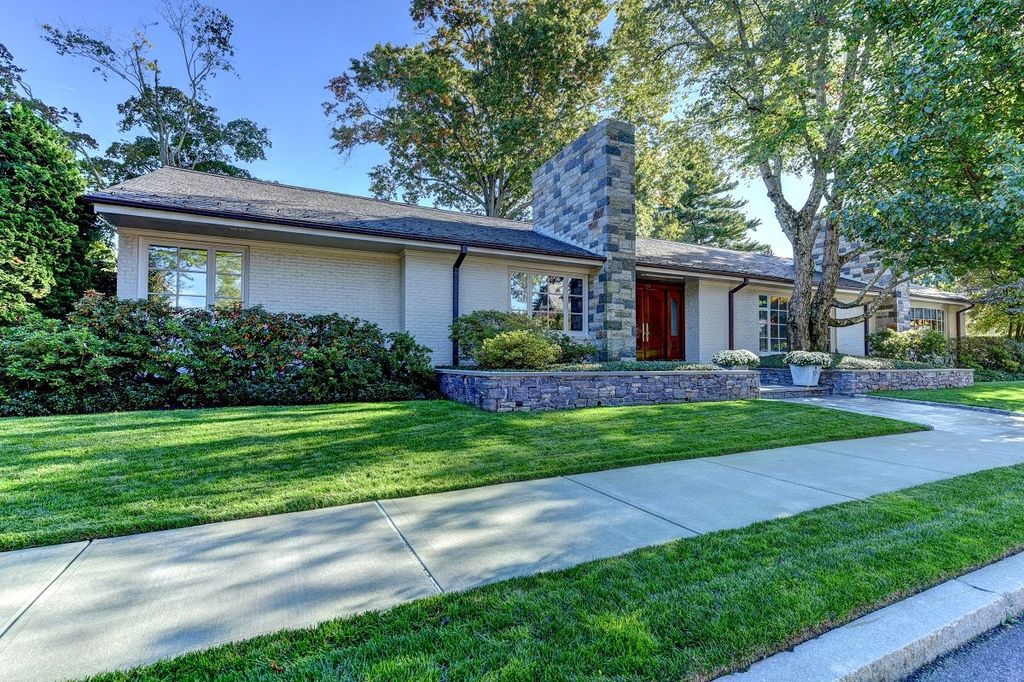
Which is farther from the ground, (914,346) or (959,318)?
(959,318)

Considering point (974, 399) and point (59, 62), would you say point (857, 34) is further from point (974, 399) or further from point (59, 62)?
point (59, 62)

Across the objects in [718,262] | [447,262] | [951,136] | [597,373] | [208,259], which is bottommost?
[597,373]

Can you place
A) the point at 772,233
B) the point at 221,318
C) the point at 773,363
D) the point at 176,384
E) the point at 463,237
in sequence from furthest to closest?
the point at 772,233 → the point at 773,363 → the point at 463,237 → the point at 221,318 → the point at 176,384

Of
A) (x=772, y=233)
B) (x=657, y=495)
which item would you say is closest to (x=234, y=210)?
(x=657, y=495)

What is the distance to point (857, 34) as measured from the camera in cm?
827

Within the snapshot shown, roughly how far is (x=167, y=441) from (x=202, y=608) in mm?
3428

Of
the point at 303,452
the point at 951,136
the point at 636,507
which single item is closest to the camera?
the point at 636,507

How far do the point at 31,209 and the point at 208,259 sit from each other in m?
2.74

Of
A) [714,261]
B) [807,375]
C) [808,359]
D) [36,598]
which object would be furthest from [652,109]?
[36,598]

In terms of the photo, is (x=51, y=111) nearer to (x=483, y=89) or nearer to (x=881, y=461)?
(x=483, y=89)

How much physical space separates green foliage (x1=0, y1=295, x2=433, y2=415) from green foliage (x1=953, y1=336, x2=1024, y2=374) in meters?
18.5

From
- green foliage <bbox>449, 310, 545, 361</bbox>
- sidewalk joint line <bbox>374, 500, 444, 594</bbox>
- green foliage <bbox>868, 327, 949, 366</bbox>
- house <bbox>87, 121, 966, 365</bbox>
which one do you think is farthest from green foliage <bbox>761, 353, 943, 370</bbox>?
sidewalk joint line <bbox>374, 500, 444, 594</bbox>

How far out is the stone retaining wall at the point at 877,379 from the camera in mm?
10383

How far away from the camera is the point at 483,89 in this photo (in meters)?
17.8
